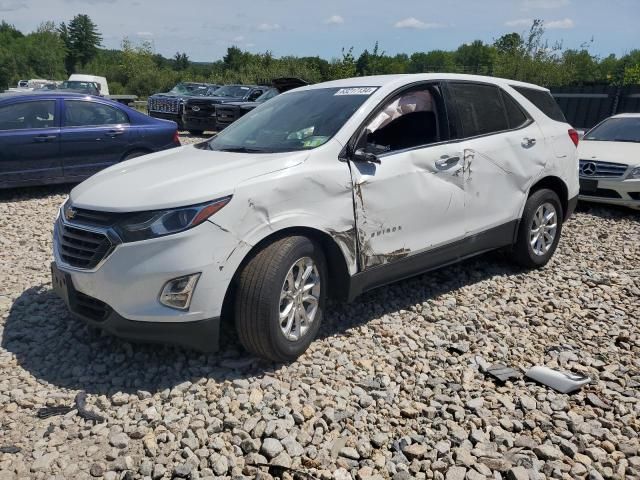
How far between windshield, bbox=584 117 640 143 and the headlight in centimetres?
840

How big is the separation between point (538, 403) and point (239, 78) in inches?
1904

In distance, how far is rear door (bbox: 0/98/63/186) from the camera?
7.79 meters

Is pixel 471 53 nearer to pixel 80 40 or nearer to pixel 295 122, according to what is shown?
pixel 80 40

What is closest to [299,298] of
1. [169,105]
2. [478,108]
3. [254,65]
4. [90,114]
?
[478,108]

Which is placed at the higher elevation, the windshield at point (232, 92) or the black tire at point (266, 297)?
the windshield at point (232, 92)

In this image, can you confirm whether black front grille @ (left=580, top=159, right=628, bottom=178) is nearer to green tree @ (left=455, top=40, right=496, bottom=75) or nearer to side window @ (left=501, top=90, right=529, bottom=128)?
side window @ (left=501, top=90, right=529, bottom=128)

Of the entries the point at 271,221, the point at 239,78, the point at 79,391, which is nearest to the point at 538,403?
the point at 271,221

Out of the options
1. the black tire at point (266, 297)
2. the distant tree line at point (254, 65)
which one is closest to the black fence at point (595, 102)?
the distant tree line at point (254, 65)

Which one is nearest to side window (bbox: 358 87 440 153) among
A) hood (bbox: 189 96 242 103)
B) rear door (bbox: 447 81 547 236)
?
rear door (bbox: 447 81 547 236)

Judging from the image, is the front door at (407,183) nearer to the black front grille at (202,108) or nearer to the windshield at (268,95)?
the windshield at (268,95)

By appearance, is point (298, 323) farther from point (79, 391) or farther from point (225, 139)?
point (225, 139)

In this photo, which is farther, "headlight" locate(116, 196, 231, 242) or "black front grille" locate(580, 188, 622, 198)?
"black front grille" locate(580, 188, 622, 198)

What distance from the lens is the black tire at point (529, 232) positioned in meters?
5.13

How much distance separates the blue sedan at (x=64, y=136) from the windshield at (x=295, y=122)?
15.2 feet
